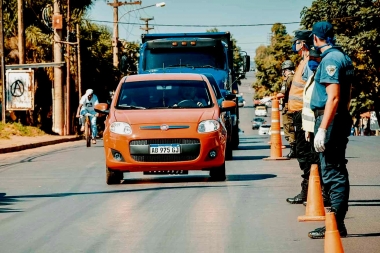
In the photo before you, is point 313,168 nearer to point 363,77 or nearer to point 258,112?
point 363,77

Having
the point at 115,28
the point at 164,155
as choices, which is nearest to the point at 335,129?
the point at 164,155

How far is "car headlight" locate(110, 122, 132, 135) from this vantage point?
14.0 metres

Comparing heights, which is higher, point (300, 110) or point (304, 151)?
point (300, 110)

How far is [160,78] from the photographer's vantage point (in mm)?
15656

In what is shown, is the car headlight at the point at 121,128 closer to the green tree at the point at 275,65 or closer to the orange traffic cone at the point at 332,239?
the orange traffic cone at the point at 332,239

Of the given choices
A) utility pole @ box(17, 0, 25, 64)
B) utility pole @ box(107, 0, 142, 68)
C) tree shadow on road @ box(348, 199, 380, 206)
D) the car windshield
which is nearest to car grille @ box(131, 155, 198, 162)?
the car windshield

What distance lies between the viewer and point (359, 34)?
56844 millimetres

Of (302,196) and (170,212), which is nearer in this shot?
(170,212)

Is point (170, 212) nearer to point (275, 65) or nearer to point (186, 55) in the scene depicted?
point (186, 55)

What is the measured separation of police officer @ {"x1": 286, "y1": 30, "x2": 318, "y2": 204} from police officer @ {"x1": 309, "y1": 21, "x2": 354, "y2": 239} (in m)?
2.02

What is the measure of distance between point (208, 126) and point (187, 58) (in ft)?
32.4

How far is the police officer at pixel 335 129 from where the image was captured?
834cm

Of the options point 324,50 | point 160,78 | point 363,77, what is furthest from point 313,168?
point 363,77

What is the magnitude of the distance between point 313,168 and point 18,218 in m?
3.29
